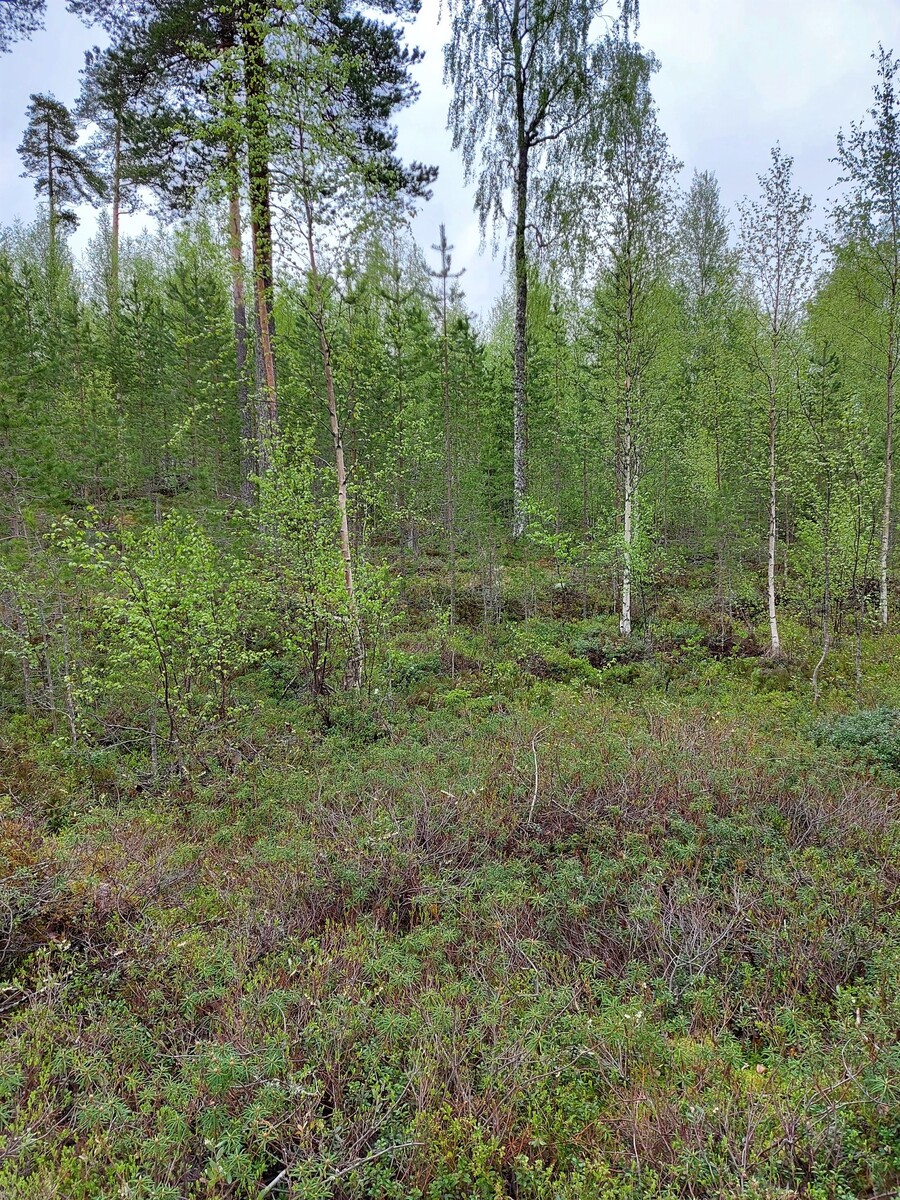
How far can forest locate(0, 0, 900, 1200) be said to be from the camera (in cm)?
219

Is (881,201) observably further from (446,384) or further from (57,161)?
(57,161)

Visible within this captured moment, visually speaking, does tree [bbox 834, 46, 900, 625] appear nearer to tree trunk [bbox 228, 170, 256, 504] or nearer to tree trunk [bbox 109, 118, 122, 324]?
tree trunk [bbox 228, 170, 256, 504]

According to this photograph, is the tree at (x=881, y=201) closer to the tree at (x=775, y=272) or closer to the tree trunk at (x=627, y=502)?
the tree at (x=775, y=272)

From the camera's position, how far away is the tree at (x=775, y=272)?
882 centimetres

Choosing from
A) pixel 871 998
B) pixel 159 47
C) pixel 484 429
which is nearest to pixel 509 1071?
pixel 871 998

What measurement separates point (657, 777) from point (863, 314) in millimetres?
17340

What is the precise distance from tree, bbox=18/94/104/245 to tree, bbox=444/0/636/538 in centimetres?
1192

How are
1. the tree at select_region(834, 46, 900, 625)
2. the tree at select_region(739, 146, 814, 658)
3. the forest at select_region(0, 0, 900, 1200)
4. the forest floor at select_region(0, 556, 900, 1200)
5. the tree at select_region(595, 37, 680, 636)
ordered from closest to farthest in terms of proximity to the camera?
the forest floor at select_region(0, 556, 900, 1200)
the forest at select_region(0, 0, 900, 1200)
the tree at select_region(739, 146, 814, 658)
the tree at select_region(595, 37, 680, 636)
the tree at select_region(834, 46, 900, 625)

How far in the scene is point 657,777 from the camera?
486cm

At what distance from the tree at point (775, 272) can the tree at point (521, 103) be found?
4951mm

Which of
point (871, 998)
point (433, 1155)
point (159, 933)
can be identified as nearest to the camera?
point (433, 1155)

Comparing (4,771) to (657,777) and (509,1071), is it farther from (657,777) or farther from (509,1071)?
(657,777)

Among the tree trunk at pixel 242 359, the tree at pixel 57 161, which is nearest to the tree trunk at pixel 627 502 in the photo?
the tree trunk at pixel 242 359

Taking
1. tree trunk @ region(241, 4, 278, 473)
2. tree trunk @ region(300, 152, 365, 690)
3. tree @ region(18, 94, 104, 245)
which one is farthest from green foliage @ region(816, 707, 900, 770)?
tree @ region(18, 94, 104, 245)
